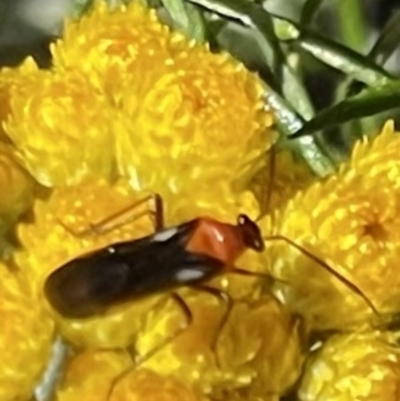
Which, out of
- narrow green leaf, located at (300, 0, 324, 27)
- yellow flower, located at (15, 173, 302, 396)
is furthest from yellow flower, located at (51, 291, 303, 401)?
narrow green leaf, located at (300, 0, 324, 27)

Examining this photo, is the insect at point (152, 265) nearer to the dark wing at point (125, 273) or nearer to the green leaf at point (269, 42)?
the dark wing at point (125, 273)

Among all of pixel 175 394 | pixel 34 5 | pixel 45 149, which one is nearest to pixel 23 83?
pixel 45 149

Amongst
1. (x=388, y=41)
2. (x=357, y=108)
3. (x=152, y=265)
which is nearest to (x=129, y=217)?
(x=152, y=265)

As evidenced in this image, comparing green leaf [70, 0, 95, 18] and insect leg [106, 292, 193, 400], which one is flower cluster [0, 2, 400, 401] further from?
green leaf [70, 0, 95, 18]

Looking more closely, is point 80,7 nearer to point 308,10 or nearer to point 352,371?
point 308,10

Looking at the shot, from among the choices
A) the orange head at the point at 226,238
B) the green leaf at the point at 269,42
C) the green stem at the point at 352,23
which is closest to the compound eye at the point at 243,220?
the orange head at the point at 226,238

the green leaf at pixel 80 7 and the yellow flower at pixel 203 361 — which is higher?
the green leaf at pixel 80 7
